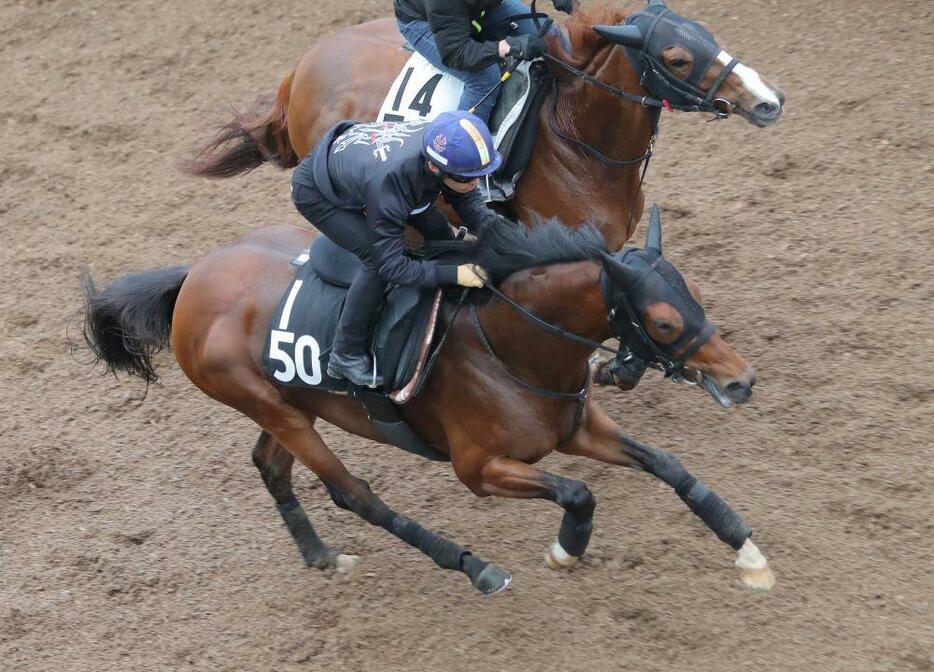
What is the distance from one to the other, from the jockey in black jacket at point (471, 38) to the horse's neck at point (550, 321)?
58.9 inches

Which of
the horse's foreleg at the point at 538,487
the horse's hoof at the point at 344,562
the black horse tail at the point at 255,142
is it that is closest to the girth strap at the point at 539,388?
the horse's foreleg at the point at 538,487

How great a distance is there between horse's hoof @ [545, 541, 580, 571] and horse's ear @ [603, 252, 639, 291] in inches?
54.7

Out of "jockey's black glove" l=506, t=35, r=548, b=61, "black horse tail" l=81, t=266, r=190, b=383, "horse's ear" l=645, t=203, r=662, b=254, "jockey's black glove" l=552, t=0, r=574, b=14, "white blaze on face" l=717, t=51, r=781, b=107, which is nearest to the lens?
"horse's ear" l=645, t=203, r=662, b=254

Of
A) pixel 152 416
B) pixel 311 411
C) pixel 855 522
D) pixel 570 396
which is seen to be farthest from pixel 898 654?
pixel 152 416

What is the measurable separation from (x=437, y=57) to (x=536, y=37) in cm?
63

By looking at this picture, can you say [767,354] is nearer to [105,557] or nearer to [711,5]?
[105,557]

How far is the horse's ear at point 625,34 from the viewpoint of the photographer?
5145 millimetres

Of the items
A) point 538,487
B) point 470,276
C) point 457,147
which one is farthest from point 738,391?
point 457,147

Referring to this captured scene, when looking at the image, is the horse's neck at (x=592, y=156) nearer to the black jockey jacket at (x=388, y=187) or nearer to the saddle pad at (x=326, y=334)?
the black jockey jacket at (x=388, y=187)

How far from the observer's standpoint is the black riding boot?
4574 millimetres

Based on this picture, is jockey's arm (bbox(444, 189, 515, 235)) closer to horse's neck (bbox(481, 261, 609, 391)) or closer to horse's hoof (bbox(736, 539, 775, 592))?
horse's neck (bbox(481, 261, 609, 391))

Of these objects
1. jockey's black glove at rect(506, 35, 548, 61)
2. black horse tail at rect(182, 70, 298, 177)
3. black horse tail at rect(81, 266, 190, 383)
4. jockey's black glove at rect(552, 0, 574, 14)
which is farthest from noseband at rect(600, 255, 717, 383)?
black horse tail at rect(182, 70, 298, 177)

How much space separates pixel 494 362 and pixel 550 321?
0.34 meters

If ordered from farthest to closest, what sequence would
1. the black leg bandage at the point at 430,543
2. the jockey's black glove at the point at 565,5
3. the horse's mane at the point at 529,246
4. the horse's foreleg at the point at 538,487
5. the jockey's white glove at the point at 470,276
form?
1. the jockey's black glove at the point at 565,5
2. the black leg bandage at the point at 430,543
3. the horse's foreleg at the point at 538,487
4. the jockey's white glove at the point at 470,276
5. the horse's mane at the point at 529,246
